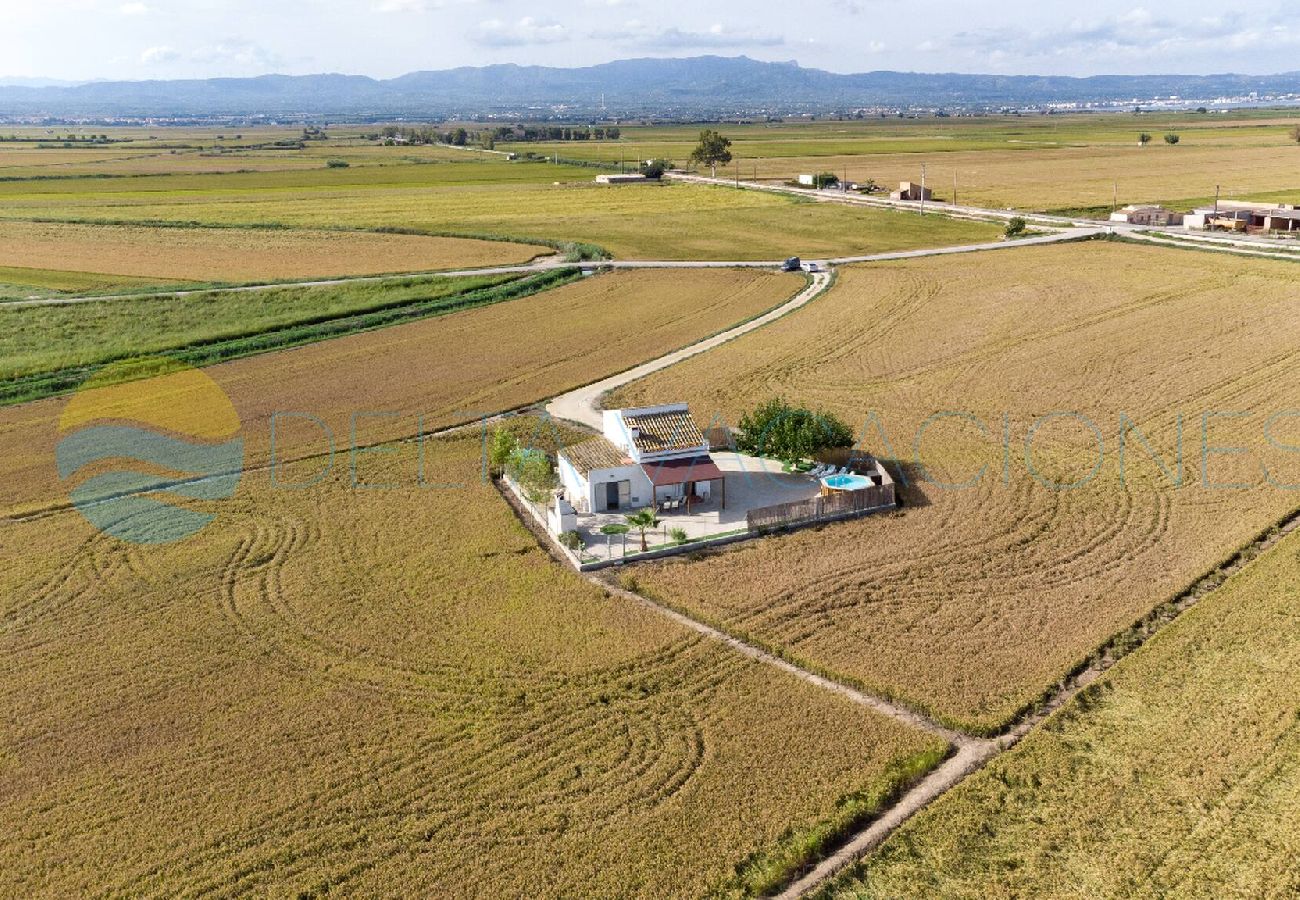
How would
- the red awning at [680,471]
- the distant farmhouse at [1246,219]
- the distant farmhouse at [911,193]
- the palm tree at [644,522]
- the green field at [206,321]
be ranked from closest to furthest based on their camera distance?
the palm tree at [644,522] < the red awning at [680,471] < the green field at [206,321] < the distant farmhouse at [1246,219] < the distant farmhouse at [911,193]

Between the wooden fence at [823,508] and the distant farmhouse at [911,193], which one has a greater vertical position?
the distant farmhouse at [911,193]

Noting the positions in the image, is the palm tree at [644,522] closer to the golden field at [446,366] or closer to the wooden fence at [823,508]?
the wooden fence at [823,508]

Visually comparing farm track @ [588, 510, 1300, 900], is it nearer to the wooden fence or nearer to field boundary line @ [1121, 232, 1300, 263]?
the wooden fence

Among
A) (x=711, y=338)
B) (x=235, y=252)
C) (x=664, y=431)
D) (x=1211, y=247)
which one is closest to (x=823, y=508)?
(x=664, y=431)

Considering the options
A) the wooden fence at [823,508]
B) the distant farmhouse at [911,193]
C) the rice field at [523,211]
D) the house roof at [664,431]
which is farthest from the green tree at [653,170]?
the wooden fence at [823,508]

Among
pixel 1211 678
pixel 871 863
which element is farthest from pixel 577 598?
pixel 1211 678

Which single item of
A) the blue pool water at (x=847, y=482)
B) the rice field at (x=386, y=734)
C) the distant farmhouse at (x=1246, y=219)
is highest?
the distant farmhouse at (x=1246, y=219)
